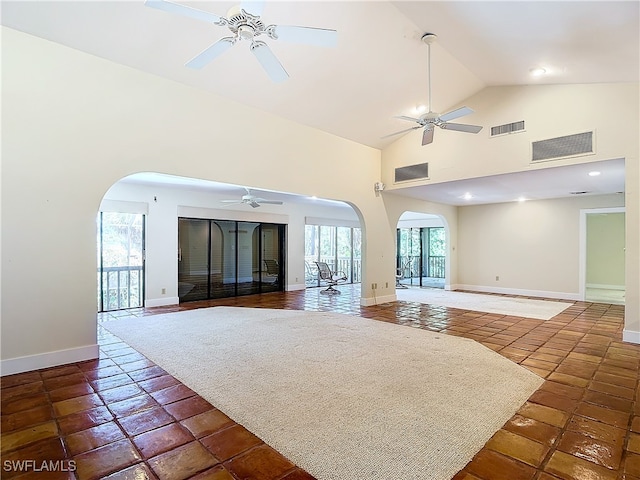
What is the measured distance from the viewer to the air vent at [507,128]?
511 cm

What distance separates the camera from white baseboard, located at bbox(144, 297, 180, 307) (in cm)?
675

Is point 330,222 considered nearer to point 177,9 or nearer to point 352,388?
point 352,388

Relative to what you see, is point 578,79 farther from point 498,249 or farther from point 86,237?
point 86,237

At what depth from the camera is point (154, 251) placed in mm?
6879

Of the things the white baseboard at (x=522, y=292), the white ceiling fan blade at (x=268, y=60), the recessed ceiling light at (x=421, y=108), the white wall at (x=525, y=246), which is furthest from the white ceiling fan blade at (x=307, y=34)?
the white baseboard at (x=522, y=292)

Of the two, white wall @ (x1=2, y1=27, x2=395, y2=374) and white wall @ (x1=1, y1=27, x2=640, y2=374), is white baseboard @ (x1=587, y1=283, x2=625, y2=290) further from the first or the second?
white wall @ (x1=2, y1=27, x2=395, y2=374)

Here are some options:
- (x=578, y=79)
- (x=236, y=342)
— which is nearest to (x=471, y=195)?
(x=578, y=79)

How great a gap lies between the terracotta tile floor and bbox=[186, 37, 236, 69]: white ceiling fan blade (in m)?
2.71

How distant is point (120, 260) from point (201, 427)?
5.48 metres

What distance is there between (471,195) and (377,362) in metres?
5.55

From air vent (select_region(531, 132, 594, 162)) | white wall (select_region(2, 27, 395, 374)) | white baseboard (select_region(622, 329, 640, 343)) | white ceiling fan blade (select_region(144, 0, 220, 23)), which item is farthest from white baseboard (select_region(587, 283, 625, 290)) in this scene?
white ceiling fan blade (select_region(144, 0, 220, 23))

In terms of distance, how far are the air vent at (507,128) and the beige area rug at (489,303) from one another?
3.05m

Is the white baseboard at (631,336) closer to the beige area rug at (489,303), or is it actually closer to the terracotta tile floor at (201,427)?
the terracotta tile floor at (201,427)

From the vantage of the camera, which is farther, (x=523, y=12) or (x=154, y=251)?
(x=154, y=251)
